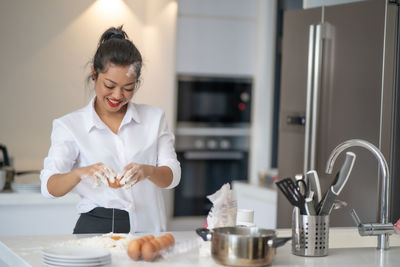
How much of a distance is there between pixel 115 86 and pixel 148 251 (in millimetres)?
789

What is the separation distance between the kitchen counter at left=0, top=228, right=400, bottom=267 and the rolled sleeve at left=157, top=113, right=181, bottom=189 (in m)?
0.24

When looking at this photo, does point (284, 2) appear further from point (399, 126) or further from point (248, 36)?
point (399, 126)

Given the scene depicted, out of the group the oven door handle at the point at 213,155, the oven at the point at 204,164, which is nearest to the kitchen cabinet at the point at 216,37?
the oven at the point at 204,164

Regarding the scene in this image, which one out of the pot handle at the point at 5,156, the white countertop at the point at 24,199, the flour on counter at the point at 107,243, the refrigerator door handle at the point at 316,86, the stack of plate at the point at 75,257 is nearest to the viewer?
the stack of plate at the point at 75,257

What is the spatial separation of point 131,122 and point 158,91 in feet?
7.63

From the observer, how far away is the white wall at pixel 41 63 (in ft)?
13.7

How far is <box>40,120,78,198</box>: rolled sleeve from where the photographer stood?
228cm

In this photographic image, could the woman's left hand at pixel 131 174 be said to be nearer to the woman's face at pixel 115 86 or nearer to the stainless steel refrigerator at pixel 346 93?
the woman's face at pixel 115 86

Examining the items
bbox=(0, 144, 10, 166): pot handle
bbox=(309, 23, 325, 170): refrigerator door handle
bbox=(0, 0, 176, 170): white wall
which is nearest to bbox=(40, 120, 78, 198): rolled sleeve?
bbox=(0, 144, 10, 166): pot handle

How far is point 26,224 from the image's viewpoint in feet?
11.6

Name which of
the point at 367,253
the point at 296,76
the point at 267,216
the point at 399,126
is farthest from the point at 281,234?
the point at 267,216

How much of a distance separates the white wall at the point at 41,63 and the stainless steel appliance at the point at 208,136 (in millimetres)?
930

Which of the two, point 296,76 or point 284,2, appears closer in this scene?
point 296,76

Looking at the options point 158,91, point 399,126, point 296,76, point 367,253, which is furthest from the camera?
point 158,91
